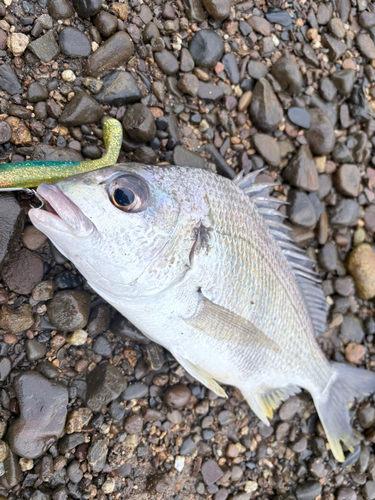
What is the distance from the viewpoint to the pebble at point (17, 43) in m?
2.07

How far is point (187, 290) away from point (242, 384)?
962 millimetres

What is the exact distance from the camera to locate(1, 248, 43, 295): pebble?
2047 millimetres

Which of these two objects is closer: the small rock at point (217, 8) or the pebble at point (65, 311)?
the pebble at point (65, 311)

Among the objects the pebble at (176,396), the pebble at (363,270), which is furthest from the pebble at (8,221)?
the pebble at (363,270)

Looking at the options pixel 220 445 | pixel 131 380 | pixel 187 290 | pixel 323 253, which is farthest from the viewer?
pixel 323 253

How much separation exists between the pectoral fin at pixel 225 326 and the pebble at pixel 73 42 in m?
1.80

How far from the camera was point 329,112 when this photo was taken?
2990 mm

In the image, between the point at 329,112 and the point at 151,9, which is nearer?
the point at 151,9

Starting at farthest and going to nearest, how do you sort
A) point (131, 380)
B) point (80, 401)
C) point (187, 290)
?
point (131, 380), point (80, 401), point (187, 290)

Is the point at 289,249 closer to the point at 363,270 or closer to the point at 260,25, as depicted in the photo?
the point at 363,270

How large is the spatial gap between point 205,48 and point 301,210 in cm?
145

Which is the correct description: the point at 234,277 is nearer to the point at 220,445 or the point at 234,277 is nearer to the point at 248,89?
the point at 220,445

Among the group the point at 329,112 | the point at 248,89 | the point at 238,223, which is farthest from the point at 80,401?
the point at 329,112

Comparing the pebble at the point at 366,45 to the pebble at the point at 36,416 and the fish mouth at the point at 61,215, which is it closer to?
the fish mouth at the point at 61,215
